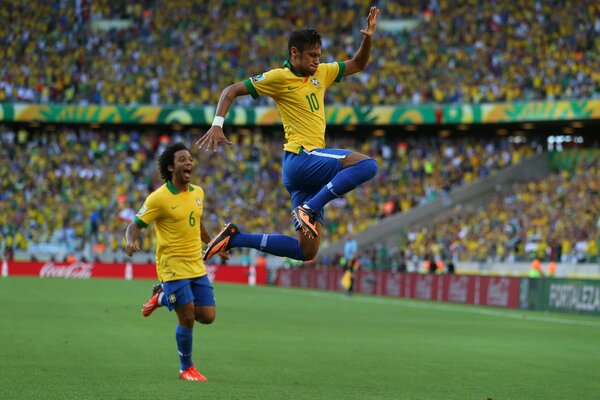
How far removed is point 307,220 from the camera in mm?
10242

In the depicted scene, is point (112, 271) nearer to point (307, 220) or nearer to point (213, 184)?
point (213, 184)

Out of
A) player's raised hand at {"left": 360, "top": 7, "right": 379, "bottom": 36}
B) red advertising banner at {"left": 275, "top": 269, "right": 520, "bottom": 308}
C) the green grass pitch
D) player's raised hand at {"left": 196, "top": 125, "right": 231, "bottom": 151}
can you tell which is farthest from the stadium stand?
player's raised hand at {"left": 196, "top": 125, "right": 231, "bottom": 151}

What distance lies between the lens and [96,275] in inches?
2039

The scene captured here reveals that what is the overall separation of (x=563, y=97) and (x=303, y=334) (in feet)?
111

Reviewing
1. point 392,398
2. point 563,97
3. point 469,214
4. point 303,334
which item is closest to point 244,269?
point 469,214

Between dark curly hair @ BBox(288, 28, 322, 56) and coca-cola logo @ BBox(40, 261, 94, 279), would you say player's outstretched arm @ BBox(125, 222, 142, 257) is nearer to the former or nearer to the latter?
dark curly hair @ BBox(288, 28, 322, 56)

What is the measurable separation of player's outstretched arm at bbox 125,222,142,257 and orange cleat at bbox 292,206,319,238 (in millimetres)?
2027

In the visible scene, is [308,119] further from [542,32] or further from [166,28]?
[166,28]

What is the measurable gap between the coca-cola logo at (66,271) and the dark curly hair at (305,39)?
42.1 metres

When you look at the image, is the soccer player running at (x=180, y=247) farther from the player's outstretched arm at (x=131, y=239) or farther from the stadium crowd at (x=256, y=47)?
the stadium crowd at (x=256, y=47)

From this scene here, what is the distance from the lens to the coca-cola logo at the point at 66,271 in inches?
1998

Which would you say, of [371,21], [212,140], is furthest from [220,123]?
[371,21]

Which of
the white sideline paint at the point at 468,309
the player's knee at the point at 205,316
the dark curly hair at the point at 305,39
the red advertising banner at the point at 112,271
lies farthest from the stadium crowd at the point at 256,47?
the dark curly hair at the point at 305,39

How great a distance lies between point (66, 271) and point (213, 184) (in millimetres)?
8812
